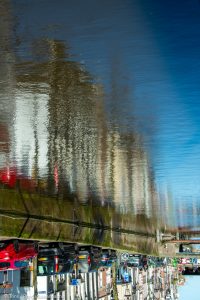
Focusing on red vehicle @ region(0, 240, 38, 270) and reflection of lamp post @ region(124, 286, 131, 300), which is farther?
reflection of lamp post @ region(124, 286, 131, 300)

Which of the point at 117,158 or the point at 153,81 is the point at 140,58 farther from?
the point at 117,158

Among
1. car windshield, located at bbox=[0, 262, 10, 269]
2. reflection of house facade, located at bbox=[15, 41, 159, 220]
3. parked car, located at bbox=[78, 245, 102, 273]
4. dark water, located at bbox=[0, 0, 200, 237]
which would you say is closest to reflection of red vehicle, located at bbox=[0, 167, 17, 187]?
dark water, located at bbox=[0, 0, 200, 237]

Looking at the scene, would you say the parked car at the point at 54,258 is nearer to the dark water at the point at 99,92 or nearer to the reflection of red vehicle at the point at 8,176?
the reflection of red vehicle at the point at 8,176

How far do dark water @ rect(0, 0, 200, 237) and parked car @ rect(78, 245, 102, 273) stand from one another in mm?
6446

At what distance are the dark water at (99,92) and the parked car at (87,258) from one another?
6.45m

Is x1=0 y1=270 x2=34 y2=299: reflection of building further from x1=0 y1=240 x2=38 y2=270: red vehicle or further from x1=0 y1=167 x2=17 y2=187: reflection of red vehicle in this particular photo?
x1=0 y1=167 x2=17 y2=187: reflection of red vehicle

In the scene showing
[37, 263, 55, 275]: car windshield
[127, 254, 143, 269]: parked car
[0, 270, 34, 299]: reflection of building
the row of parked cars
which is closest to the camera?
the row of parked cars

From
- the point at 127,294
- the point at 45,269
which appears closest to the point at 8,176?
the point at 45,269

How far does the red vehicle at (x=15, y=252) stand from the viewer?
1249 centimetres

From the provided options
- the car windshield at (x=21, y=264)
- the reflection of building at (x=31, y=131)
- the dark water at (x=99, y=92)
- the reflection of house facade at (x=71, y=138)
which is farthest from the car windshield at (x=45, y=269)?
the reflection of building at (x=31, y=131)

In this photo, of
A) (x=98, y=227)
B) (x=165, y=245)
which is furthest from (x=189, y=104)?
(x=165, y=245)

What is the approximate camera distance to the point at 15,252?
12.6m

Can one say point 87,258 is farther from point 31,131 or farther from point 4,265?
point 31,131

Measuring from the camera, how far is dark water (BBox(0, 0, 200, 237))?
181 inches
